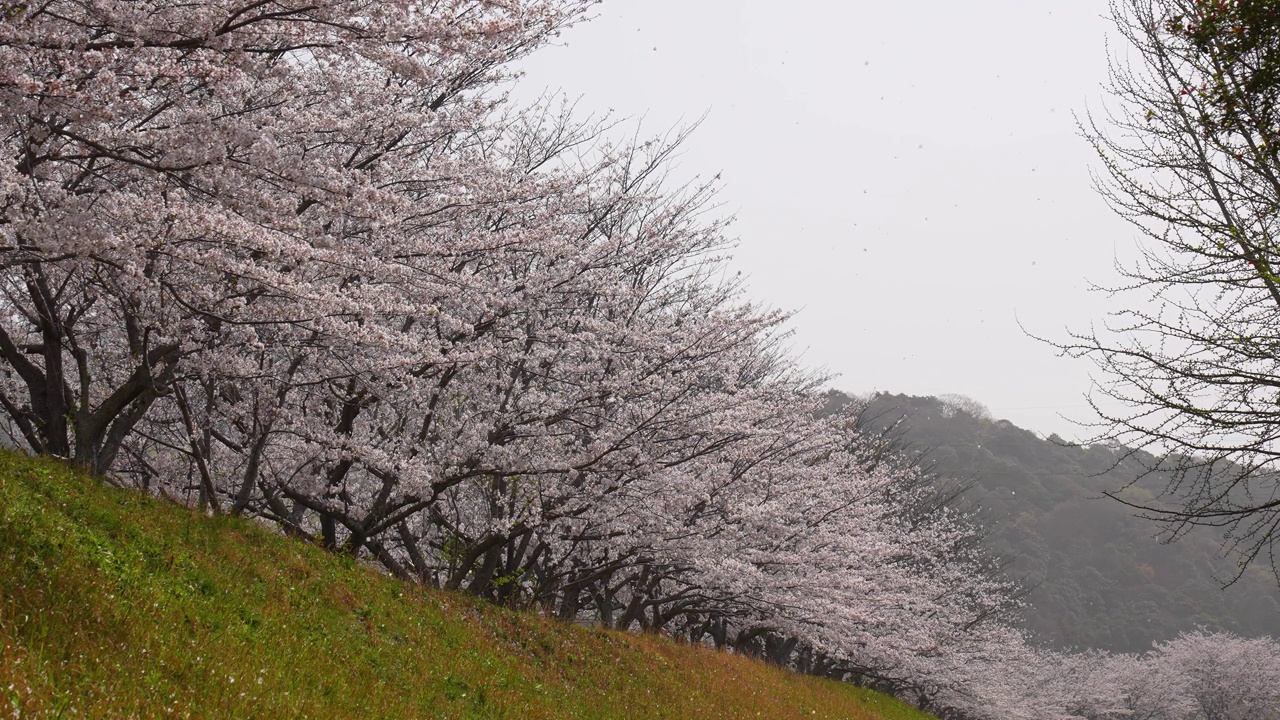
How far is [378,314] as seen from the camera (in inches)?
340

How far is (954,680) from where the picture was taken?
29406 mm

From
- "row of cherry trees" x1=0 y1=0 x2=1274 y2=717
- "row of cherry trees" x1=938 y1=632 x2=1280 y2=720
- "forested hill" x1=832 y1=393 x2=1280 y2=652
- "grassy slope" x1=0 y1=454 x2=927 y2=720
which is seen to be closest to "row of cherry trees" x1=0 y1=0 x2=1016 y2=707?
"row of cherry trees" x1=0 y1=0 x2=1274 y2=717

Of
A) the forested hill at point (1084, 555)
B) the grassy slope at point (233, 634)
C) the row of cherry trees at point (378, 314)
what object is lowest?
the grassy slope at point (233, 634)

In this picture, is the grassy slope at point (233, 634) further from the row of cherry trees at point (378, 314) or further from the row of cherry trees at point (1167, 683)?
the row of cherry trees at point (1167, 683)

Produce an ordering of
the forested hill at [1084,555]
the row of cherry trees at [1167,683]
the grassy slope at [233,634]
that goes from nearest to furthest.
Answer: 1. the grassy slope at [233,634]
2. the row of cherry trees at [1167,683]
3. the forested hill at [1084,555]

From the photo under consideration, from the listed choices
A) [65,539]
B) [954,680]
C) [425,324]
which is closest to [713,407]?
[425,324]

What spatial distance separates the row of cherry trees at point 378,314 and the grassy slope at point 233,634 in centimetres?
109

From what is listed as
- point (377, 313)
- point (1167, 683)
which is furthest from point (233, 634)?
point (1167, 683)

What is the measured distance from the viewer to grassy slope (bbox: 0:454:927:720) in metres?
4.89

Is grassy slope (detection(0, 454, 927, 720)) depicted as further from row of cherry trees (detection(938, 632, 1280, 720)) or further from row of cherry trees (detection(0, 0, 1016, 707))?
row of cherry trees (detection(938, 632, 1280, 720))

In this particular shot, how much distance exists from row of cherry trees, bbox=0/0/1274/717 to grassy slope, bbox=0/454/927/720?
1.09 metres

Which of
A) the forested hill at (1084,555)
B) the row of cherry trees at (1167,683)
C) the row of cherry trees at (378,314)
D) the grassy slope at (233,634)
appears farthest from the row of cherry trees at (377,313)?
the forested hill at (1084,555)

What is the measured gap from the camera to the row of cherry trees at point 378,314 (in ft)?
18.2

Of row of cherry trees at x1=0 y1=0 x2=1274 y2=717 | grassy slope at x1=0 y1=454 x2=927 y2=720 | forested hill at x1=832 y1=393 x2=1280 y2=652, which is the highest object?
forested hill at x1=832 y1=393 x2=1280 y2=652
